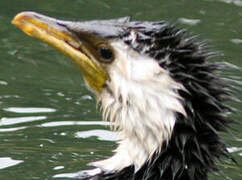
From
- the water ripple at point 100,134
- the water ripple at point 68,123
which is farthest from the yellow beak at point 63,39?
the water ripple at point 68,123

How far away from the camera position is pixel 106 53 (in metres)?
5.72

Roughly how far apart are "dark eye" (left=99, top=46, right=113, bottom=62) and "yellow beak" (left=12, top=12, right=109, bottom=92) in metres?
0.10

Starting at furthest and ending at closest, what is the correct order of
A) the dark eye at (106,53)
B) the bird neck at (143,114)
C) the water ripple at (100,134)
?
the water ripple at (100,134)
the dark eye at (106,53)
the bird neck at (143,114)

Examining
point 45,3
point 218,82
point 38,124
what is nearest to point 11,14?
point 45,3

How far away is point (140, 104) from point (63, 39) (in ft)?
3.17

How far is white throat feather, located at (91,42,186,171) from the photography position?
5312mm

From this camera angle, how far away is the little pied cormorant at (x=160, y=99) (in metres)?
5.34

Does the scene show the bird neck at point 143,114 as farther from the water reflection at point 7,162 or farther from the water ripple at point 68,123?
the water ripple at point 68,123

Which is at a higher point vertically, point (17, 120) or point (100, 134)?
→ point (17, 120)

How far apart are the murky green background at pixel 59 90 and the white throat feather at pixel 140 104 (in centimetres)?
92

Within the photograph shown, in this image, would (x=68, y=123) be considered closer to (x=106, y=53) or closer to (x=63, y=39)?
(x=63, y=39)

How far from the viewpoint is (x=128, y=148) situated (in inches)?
222

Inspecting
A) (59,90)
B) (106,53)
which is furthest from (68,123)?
(106,53)

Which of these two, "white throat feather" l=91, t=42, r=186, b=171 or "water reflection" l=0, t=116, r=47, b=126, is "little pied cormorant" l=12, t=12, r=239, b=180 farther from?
"water reflection" l=0, t=116, r=47, b=126
